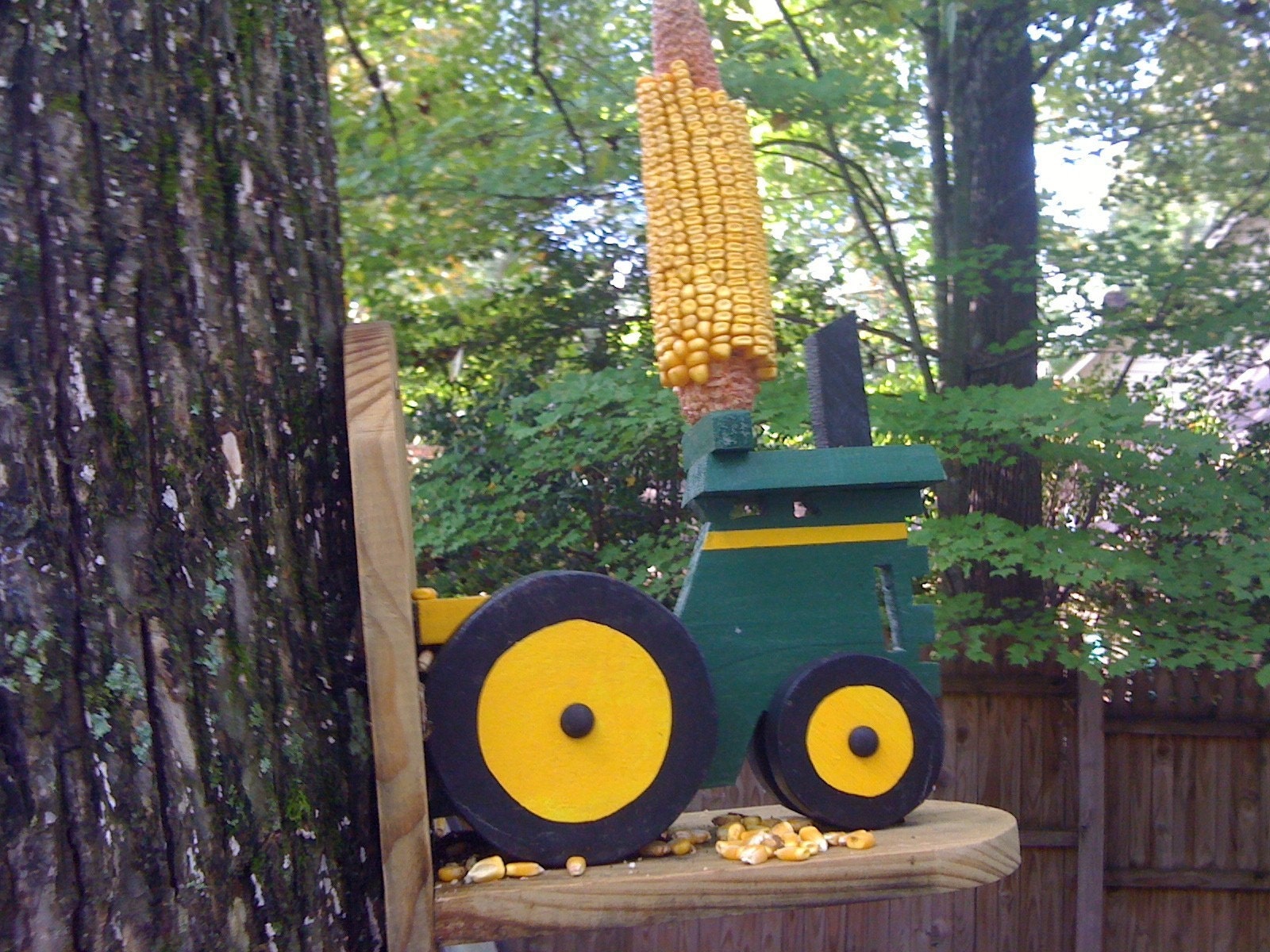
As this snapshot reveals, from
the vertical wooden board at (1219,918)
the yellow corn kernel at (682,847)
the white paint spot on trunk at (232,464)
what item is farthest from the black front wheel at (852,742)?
the vertical wooden board at (1219,918)

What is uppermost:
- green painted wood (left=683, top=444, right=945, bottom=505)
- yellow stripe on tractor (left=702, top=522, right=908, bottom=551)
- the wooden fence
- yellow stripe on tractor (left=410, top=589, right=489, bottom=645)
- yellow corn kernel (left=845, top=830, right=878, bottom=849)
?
green painted wood (left=683, top=444, right=945, bottom=505)

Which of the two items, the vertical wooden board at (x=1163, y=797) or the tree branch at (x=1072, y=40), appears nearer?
the tree branch at (x=1072, y=40)

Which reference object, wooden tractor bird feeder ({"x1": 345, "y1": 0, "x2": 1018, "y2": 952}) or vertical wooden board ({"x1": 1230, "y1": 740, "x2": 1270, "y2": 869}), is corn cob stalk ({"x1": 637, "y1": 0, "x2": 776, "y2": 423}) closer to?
wooden tractor bird feeder ({"x1": 345, "y1": 0, "x2": 1018, "y2": 952})

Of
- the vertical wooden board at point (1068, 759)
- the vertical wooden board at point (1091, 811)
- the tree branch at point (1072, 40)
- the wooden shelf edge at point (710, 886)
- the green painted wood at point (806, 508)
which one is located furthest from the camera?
the vertical wooden board at point (1068, 759)

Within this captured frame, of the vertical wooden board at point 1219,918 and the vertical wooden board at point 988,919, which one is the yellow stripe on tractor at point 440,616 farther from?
the vertical wooden board at point 1219,918

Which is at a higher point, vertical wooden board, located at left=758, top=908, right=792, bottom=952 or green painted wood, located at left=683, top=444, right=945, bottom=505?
green painted wood, located at left=683, top=444, right=945, bottom=505

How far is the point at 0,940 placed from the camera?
752 millimetres

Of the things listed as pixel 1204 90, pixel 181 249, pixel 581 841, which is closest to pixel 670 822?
pixel 581 841

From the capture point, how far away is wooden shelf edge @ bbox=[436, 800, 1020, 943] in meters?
0.89

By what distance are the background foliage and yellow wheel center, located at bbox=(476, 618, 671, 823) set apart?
5.63 feet

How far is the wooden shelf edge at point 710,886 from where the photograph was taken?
893 mm

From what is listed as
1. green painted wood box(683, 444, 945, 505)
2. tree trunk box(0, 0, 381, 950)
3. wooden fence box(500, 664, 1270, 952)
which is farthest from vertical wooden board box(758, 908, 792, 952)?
tree trunk box(0, 0, 381, 950)

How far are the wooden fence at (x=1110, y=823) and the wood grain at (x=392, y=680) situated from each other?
2.94m

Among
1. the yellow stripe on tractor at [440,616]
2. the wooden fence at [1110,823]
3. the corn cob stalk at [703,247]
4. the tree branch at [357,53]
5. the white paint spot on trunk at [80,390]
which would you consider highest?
the tree branch at [357,53]
